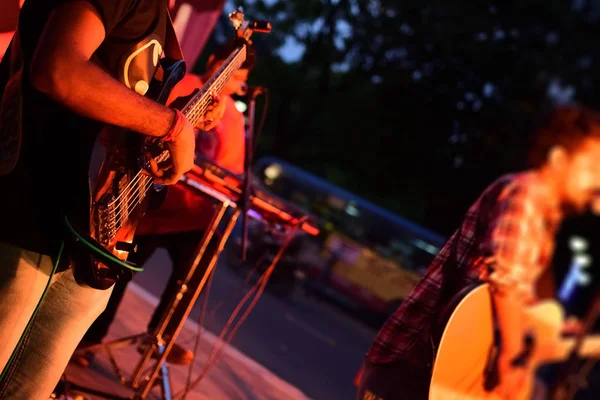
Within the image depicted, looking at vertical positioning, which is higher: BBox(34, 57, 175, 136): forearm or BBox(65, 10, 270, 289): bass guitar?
BBox(34, 57, 175, 136): forearm

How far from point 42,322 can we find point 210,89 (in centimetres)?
101

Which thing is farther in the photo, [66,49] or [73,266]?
[73,266]

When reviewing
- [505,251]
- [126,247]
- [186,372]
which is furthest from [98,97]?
[186,372]

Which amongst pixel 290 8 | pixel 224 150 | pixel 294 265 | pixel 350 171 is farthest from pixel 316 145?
pixel 224 150

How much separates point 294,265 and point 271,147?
37.7 ft

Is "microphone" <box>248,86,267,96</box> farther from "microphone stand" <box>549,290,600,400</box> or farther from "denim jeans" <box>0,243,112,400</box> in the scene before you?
"microphone stand" <box>549,290,600,400</box>

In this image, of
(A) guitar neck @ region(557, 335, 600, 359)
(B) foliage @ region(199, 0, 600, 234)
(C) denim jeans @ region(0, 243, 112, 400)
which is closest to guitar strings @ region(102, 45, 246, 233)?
(C) denim jeans @ region(0, 243, 112, 400)

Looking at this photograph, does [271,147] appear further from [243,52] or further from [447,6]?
[243,52]

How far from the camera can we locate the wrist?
172cm

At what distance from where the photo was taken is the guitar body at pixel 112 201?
5.74 feet

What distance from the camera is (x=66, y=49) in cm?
149

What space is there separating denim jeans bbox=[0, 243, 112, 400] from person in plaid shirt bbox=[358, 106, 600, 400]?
1.29m

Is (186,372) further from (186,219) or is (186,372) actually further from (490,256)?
(490,256)

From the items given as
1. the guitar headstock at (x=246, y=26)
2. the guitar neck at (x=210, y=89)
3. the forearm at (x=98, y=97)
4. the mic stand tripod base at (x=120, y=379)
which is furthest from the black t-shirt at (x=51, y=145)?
the mic stand tripod base at (x=120, y=379)
